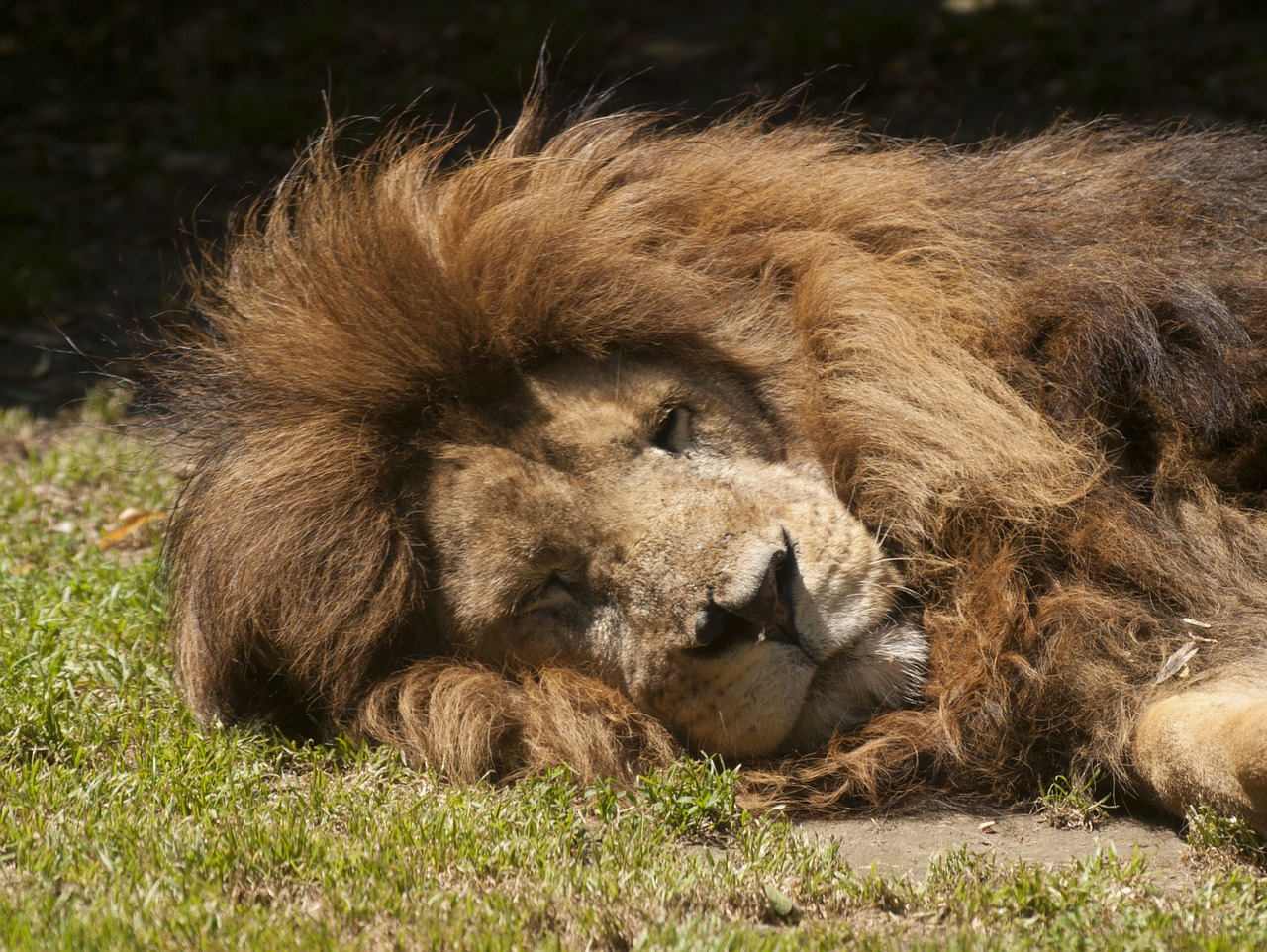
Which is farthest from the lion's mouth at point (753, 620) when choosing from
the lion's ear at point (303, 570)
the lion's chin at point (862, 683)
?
the lion's ear at point (303, 570)

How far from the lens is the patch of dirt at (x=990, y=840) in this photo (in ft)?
9.39

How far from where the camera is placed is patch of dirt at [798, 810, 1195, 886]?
9.39 ft

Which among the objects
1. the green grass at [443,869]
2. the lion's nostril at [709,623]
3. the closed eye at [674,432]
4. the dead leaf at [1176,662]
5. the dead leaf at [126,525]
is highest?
the closed eye at [674,432]

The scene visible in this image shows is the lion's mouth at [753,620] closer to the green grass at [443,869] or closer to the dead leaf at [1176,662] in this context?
the green grass at [443,869]

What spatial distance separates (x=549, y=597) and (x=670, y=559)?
34 cm

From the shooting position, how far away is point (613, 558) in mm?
3193

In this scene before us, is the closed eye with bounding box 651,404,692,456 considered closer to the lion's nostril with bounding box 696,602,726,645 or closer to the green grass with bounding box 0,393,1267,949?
the lion's nostril with bounding box 696,602,726,645

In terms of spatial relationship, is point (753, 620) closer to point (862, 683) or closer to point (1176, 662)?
point (862, 683)

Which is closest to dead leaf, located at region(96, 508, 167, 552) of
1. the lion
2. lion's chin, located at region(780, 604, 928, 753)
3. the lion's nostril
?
the lion

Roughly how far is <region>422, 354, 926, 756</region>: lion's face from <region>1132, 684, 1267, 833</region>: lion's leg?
0.53 metres

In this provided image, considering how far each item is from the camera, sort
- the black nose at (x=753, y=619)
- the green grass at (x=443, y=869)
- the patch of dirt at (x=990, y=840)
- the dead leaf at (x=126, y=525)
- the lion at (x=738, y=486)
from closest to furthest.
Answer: the green grass at (x=443, y=869)
the patch of dirt at (x=990, y=840)
the black nose at (x=753, y=619)
the lion at (x=738, y=486)
the dead leaf at (x=126, y=525)

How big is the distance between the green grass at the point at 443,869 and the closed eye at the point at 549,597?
0.40 metres

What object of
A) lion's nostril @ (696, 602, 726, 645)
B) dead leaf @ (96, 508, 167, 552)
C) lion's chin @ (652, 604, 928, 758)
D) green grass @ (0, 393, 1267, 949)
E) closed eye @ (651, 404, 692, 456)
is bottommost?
dead leaf @ (96, 508, 167, 552)

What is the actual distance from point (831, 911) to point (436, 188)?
205 centimetres
